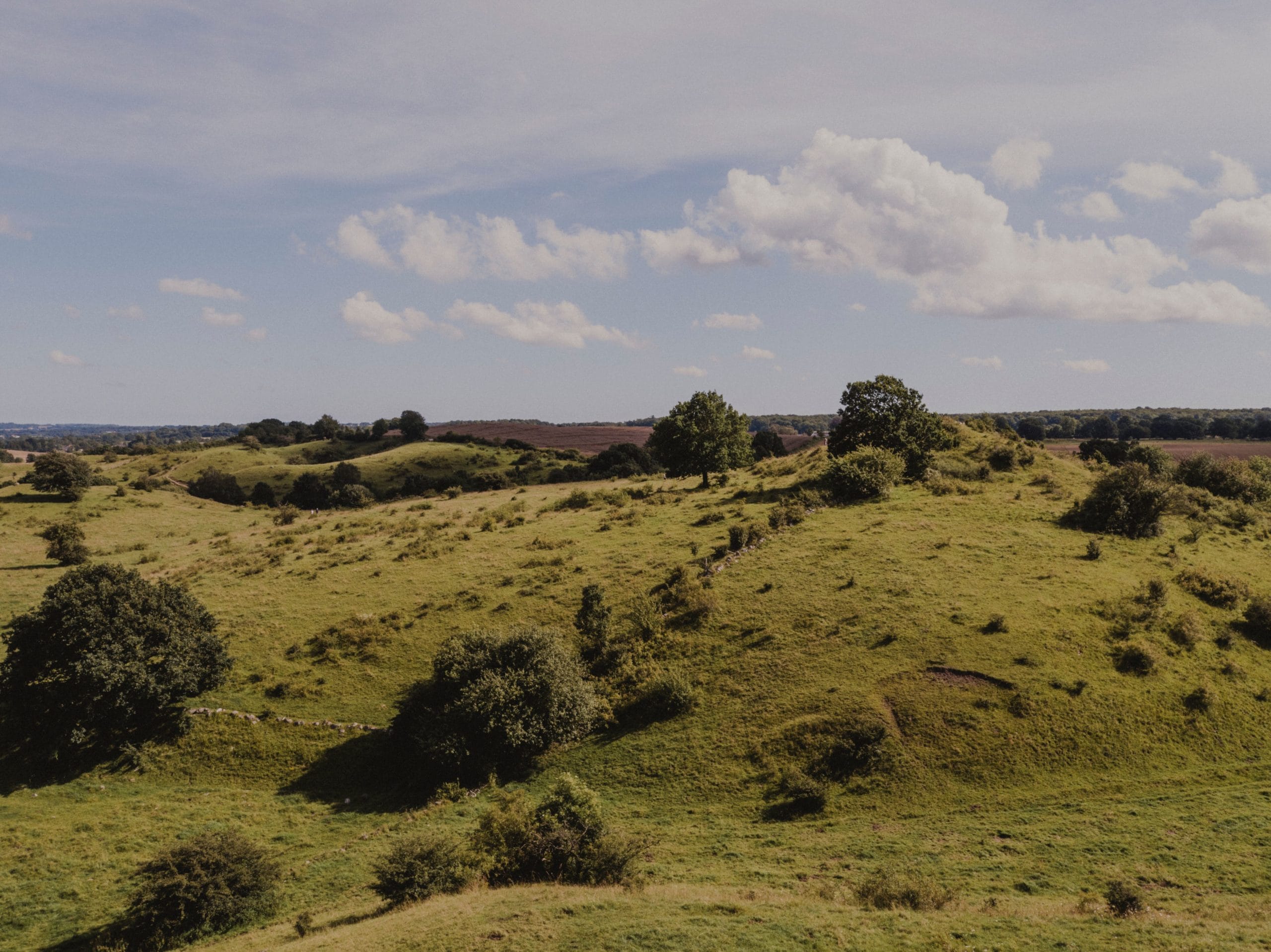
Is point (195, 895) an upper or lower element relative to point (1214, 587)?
lower

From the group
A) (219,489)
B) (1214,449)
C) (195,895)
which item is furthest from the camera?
(219,489)

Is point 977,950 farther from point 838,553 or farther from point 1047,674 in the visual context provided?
point 838,553

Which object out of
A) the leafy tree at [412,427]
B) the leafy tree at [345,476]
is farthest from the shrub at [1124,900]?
the leafy tree at [412,427]

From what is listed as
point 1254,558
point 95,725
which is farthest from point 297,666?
point 1254,558

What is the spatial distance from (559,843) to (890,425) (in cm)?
5410

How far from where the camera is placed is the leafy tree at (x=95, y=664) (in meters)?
34.9

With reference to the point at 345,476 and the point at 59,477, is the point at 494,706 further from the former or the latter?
the point at 345,476

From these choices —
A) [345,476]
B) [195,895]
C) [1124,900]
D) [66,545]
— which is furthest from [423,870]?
[345,476]

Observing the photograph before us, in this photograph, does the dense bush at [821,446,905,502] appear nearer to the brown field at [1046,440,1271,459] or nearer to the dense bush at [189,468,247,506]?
the brown field at [1046,440,1271,459]

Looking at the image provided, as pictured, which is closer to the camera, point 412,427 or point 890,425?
point 890,425

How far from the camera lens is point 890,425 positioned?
65.6 meters

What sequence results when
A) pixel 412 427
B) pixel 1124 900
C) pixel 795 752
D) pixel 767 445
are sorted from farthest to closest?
1. pixel 412 427
2. pixel 767 445
3. pixel 795 752
4. pixel 1124 900

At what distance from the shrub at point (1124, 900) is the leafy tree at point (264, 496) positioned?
131 m

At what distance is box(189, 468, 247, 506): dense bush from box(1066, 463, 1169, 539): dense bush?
130316mm
